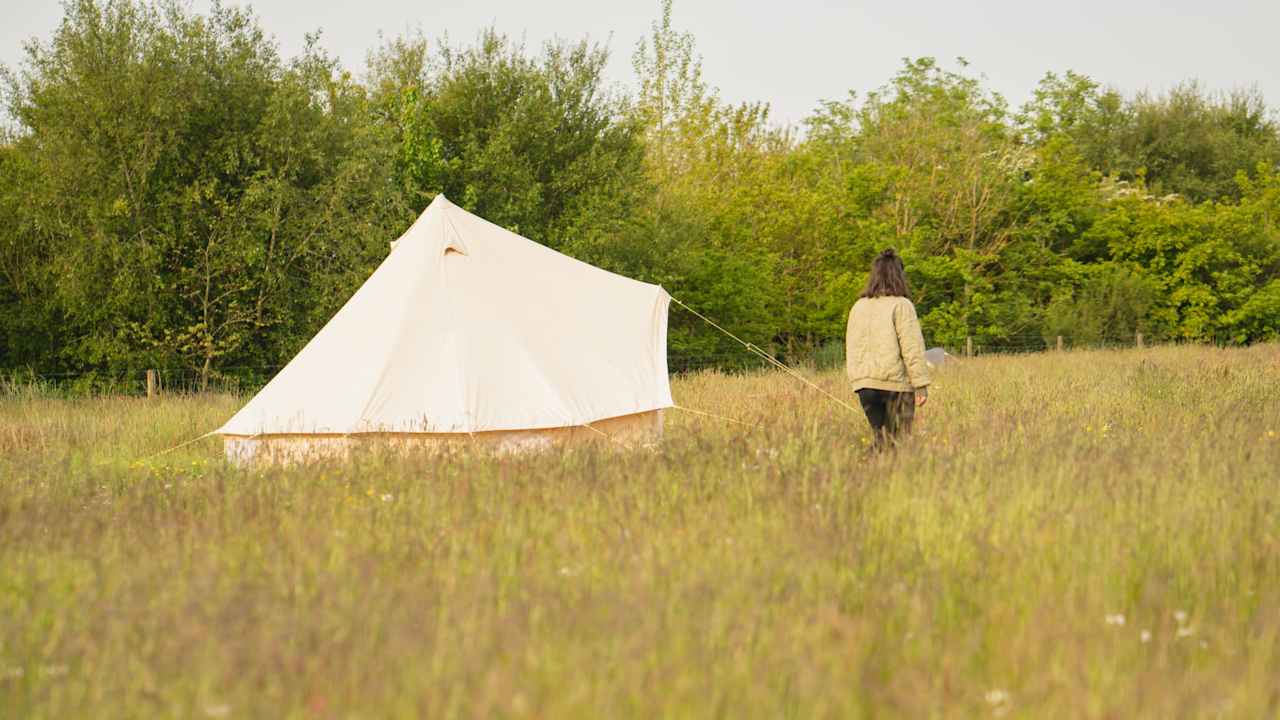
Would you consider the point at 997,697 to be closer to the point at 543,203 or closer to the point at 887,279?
the point at 887,279

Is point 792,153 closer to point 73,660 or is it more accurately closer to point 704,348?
point 704,348

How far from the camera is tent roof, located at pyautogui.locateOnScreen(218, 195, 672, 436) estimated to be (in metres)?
8.73

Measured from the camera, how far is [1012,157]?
31.2 metres

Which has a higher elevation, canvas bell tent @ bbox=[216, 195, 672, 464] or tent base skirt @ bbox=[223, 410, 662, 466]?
canvas bell tent @ bbox=[216, 195, 672, 464]

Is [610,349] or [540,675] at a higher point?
[610,349]

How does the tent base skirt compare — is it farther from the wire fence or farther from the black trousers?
the wire fence

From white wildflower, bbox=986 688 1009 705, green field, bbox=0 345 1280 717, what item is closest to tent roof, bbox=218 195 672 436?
green field, bbox=0 345 1280 717

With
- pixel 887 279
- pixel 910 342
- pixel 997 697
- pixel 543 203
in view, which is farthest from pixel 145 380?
pixel 997 697

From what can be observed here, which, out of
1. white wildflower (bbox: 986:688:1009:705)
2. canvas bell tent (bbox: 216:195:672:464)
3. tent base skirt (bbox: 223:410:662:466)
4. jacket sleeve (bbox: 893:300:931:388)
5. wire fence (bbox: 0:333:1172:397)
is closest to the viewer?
white wildflower (bbox: 986:688:1009:705)

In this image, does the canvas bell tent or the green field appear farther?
the canvas bell tent

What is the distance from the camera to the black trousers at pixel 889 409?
7.70 m

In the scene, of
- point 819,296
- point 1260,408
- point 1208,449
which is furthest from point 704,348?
point 1208,449

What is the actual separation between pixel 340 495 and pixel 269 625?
2.62 meters

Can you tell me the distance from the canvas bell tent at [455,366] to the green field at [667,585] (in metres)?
1.72
